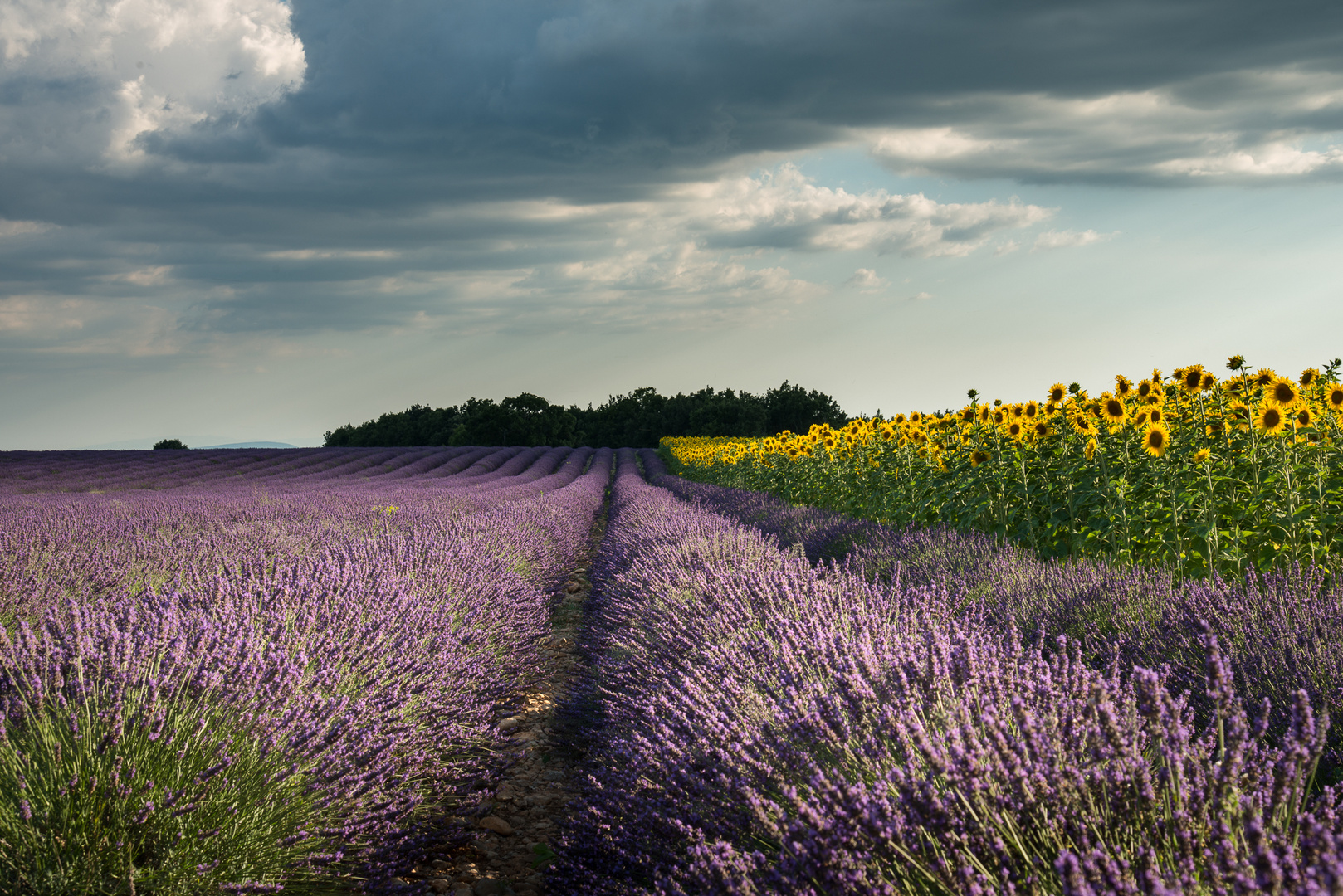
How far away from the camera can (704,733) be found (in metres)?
2.10

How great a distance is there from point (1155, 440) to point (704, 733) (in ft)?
13.2

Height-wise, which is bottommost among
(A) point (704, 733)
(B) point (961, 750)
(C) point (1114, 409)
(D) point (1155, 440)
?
(A) point (704, 733)

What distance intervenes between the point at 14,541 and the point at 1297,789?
718 cm

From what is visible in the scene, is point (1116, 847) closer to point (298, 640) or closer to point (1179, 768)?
point (1179, 768)

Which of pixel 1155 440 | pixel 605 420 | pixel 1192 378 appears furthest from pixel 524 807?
pixel 605 420

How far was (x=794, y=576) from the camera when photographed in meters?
3.64

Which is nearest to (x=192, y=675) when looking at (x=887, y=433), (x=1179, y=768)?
(x=1179, y=768)

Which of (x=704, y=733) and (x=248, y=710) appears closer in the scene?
(x=704, y=733)

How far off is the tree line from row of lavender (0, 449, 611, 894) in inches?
1766

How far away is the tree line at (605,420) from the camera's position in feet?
173

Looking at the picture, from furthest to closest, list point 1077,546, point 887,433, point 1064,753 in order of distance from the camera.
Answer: point 887,433 < point 1077,546 < point 1064,753

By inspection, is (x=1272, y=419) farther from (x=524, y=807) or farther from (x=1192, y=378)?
(x=524, y=807)

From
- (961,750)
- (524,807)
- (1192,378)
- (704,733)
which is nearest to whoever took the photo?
(961,750)

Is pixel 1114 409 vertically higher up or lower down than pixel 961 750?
higher up
